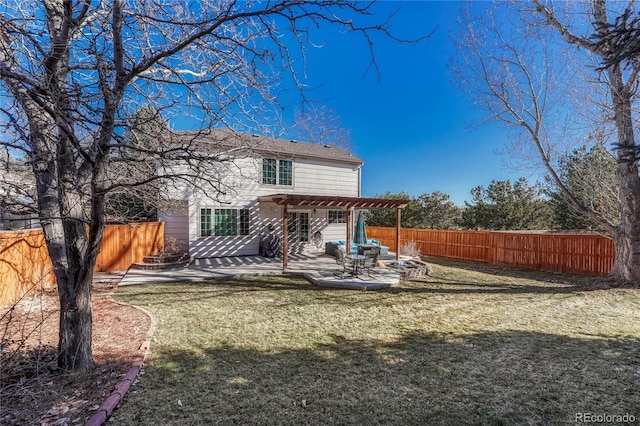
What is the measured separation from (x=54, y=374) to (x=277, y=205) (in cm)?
1113

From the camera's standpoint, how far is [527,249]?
498 inches

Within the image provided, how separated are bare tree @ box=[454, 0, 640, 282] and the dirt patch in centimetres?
1282

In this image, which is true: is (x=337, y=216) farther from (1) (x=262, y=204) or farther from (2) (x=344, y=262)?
(2) (x=344, y=262)

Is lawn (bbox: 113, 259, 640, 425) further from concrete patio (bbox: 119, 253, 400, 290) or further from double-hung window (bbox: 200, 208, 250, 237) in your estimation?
double-hung window (bbox: 200, 208, 250, 237)

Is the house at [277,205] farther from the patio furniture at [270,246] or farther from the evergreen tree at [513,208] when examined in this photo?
the evergreen tree at [513,208]

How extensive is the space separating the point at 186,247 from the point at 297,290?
6813 mm

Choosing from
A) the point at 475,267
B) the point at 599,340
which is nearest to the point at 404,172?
the point at 475,267

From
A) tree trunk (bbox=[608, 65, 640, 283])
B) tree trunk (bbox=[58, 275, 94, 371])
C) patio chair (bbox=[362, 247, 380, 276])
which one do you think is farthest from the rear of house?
tree trunk (bbox=[608, 65, 640, 283])

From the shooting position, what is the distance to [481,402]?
3188 millimetres

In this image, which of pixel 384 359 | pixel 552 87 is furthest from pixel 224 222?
pixel 552 87

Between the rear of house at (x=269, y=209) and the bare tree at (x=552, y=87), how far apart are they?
7.36m

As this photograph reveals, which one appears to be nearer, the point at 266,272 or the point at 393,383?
the point at 393,383

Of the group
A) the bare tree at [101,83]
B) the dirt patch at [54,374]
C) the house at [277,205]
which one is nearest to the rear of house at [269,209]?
the house at [277,205]

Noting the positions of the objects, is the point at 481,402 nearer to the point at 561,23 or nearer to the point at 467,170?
the point at 561,23
